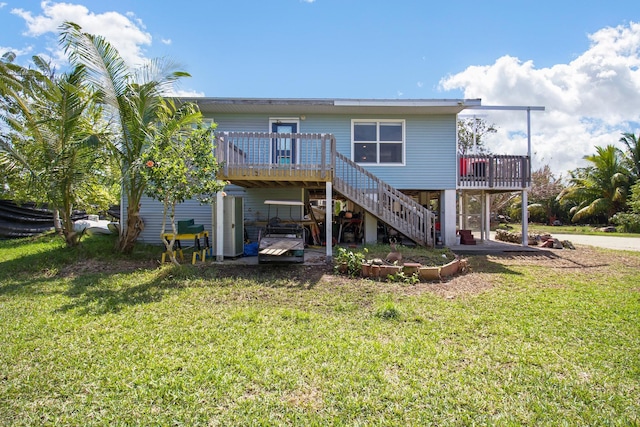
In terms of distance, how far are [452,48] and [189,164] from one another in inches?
364

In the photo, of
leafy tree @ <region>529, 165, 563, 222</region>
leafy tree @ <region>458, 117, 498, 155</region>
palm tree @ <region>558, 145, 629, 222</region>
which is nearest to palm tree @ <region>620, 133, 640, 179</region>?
palm tree @ <region>558, 145, 629, 222</region>

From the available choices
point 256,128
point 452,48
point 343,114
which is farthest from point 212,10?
point 452,48

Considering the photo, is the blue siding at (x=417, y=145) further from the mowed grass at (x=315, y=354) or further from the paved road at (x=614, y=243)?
the mowed grass at (x=315, y=354)

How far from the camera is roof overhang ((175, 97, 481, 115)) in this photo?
10.5 metres

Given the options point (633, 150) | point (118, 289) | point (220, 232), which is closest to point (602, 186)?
point (633, 150)

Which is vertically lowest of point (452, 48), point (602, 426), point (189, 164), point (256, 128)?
point (602, 426)

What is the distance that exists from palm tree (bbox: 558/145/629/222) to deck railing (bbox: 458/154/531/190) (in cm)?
1632

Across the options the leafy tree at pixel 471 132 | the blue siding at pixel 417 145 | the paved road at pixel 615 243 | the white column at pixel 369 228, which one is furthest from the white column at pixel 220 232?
the leafy tree at pixel 471 132

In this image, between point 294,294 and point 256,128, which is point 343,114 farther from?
point 294,294

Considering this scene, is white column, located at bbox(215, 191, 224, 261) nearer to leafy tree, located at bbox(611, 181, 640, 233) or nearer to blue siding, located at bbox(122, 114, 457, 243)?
blue siding, located at bbox(122, 114, 457, 243)

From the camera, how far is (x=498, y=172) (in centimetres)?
1119

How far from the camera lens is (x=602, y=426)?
7.67ft

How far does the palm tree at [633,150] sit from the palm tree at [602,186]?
642 millimetres

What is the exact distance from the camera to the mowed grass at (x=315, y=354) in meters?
2.51
